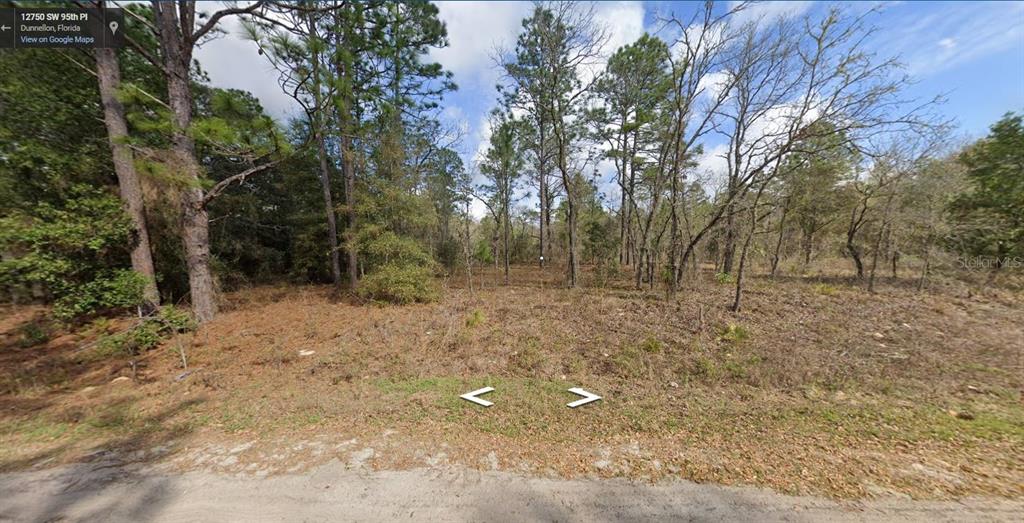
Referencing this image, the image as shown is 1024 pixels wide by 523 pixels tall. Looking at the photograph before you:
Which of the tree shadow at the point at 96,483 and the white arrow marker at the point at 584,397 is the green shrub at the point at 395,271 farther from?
the white arrow marker at the point at 584,397

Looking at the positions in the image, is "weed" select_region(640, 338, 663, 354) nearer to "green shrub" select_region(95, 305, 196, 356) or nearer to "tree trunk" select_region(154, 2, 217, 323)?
"green shrub" select_region(95, 305, 196, 356)

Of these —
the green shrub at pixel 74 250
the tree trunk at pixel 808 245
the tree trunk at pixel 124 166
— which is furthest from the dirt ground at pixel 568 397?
the tree trunk at pixel 808 245

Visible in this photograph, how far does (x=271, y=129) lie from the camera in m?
5.20

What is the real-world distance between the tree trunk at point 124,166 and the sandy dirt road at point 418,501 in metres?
5.38

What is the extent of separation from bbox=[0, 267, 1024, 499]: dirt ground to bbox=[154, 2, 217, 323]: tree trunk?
1.34m

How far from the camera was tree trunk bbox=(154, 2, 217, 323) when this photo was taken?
240 inches

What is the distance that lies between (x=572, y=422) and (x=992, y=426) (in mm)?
4302

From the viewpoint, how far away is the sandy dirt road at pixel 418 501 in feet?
7.14

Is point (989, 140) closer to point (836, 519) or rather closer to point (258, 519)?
point (836, 519)

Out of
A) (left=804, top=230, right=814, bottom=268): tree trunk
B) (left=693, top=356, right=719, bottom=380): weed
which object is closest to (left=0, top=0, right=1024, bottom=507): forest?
(left=693, top=356, right=719, bottom=380): weed

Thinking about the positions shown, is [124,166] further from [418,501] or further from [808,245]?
[808,245]

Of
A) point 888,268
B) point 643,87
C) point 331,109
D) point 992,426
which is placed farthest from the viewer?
point 888,268

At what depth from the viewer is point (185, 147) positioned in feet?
20.7

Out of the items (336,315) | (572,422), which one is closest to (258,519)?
(572,422)
